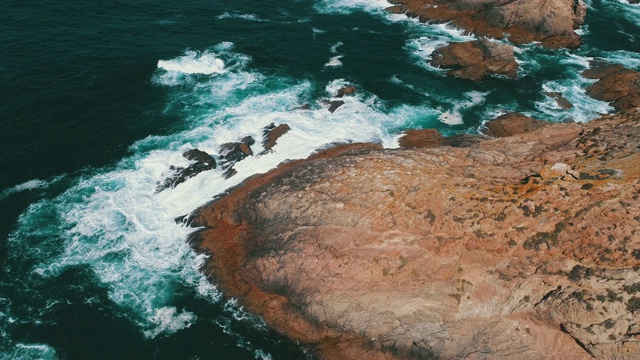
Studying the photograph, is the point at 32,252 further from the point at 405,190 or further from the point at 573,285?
the point at 573,285

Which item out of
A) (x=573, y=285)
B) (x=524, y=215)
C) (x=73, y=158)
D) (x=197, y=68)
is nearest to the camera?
(x=573, y=285)

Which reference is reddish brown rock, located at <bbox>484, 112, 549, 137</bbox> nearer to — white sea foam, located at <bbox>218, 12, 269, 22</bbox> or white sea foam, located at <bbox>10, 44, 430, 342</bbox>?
white sea foam, located at <bbox>10, 44, 430, 342</bbox>

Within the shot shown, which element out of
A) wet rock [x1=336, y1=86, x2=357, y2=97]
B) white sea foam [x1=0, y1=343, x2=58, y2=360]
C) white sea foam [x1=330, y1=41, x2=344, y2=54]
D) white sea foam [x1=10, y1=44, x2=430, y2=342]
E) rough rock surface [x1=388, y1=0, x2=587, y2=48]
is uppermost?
rough rock surface [x1=388, y1=0, x2=587, y2=48]

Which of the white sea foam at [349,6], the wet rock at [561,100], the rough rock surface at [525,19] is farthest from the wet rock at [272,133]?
the rough rock surface at [525,19]

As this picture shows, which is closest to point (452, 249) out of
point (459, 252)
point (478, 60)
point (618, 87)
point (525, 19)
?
point (459, 252)

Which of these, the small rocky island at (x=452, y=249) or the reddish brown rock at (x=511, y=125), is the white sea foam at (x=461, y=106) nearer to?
the reddish brown rock at (x=511, y=125)

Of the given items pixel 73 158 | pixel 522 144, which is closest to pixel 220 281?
pixel 73 158

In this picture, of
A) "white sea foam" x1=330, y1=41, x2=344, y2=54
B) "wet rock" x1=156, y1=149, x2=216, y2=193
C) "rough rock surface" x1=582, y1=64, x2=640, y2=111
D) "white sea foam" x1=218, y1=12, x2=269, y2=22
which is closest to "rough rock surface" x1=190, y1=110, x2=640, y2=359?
"wet rock" x1=156, y1=149, x2=216, y2=193
